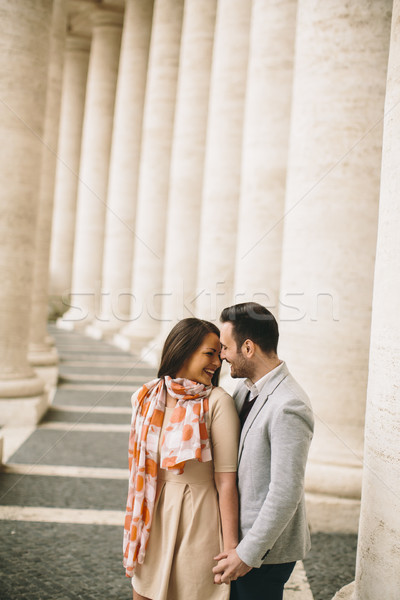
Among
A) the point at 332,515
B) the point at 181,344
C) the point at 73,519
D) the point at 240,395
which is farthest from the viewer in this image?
the point at 73,519

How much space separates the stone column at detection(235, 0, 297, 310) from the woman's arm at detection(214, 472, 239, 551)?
425 inches

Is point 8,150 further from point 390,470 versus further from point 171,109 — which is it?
point 171,109

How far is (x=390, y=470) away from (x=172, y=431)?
6.62 feet

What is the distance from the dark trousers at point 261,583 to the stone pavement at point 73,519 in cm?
341

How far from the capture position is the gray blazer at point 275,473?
444 cm

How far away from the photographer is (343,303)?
1002 cm

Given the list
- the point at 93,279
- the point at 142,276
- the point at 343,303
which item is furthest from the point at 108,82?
the point at 343,303

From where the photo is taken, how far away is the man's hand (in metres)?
4.50

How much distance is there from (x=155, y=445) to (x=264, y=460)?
925mm

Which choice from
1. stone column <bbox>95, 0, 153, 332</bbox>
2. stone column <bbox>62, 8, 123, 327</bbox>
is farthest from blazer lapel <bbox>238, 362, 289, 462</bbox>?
stone column <bbox>62, 8, 123, 327</bbox>

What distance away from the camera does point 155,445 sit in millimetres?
4957

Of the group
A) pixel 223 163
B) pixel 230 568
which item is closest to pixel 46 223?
pixel 223 163

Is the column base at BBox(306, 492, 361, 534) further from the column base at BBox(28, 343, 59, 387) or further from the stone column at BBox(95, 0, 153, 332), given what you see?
the stone column at BBox(95, 0, 153, 332)

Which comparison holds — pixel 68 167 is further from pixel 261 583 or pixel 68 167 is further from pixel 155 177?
pixel 261 583
